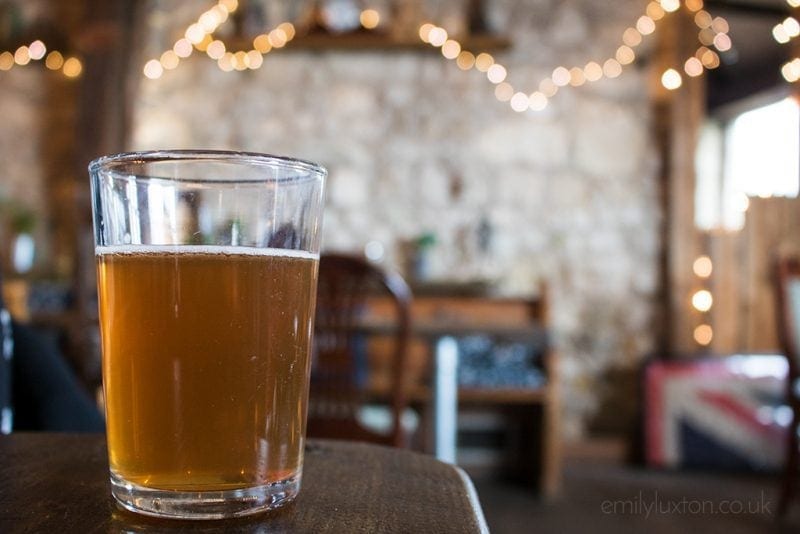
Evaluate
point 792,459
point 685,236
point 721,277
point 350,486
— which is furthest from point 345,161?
point 350,486

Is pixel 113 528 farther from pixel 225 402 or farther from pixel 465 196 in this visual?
pixel 465 196

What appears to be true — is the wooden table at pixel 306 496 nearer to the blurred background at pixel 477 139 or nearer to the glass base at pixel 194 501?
the glass base at pixel 194 501

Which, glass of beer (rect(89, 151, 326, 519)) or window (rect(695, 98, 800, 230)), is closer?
glass of beer (rect(89, 151, 326, 519))

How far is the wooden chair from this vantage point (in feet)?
8.59

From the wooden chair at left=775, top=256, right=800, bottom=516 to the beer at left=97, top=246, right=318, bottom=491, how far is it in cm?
276

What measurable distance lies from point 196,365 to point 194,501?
0.21 ft

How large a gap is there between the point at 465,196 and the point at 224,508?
361 centimetres

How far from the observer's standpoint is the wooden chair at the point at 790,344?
2620mm

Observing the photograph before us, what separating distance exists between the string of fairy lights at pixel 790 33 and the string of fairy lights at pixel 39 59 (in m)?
4.07

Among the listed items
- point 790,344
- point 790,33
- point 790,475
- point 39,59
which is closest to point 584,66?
point 790,33

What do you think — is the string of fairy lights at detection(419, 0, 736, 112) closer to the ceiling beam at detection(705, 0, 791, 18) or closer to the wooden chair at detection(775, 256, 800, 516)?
the ceiling beam at detection(705, 0, 791, 18)

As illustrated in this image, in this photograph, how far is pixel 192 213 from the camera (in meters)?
0.37

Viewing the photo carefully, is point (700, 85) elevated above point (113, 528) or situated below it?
above

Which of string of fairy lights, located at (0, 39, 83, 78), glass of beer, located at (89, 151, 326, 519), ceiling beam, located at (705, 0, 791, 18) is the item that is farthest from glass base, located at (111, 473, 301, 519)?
ceiling beam, located at (705, 0, 791, 18)
